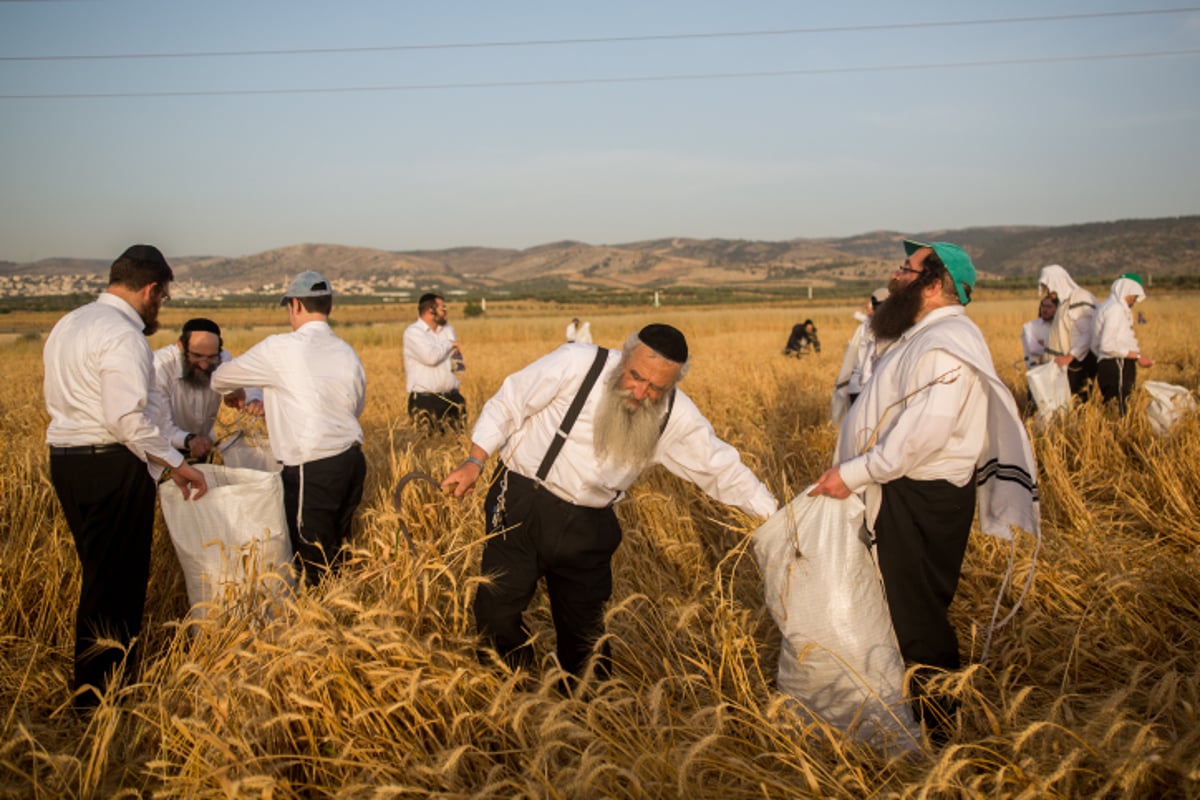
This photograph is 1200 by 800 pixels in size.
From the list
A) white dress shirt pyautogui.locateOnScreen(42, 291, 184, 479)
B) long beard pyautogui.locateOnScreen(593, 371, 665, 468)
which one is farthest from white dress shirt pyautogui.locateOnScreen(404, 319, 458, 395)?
long beard pyautogui.locateOnScreen(593, 371, 665, 468)

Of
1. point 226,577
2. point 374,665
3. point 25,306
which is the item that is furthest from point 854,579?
point 25,306

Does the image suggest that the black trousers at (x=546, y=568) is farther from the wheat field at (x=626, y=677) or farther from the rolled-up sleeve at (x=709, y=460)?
the rolled-up sleeve at (x=709, y=460)

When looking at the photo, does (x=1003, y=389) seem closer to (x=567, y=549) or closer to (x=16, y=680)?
(x=567, y=549)

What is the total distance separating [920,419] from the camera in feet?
9.41

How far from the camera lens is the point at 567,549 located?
3061 mm

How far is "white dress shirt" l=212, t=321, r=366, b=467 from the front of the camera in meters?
3.89

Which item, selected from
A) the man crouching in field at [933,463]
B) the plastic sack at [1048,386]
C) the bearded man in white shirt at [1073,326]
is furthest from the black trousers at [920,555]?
the bearded man in white shirt at [1073,326]

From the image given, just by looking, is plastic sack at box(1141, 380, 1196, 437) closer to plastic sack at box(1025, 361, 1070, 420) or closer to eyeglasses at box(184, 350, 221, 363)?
plastic sack at box(1025, 361, 1070, 420)

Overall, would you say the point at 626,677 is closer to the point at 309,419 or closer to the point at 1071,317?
the point at 309,419

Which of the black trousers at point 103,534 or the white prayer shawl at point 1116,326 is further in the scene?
the white prayer shawl at point 1116,326

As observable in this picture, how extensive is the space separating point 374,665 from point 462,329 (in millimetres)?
26194

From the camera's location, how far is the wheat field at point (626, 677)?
2045 mm

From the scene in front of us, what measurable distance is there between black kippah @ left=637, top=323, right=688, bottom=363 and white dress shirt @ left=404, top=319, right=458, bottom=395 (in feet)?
16.0

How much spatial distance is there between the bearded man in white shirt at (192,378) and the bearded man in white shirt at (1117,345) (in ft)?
23.3
